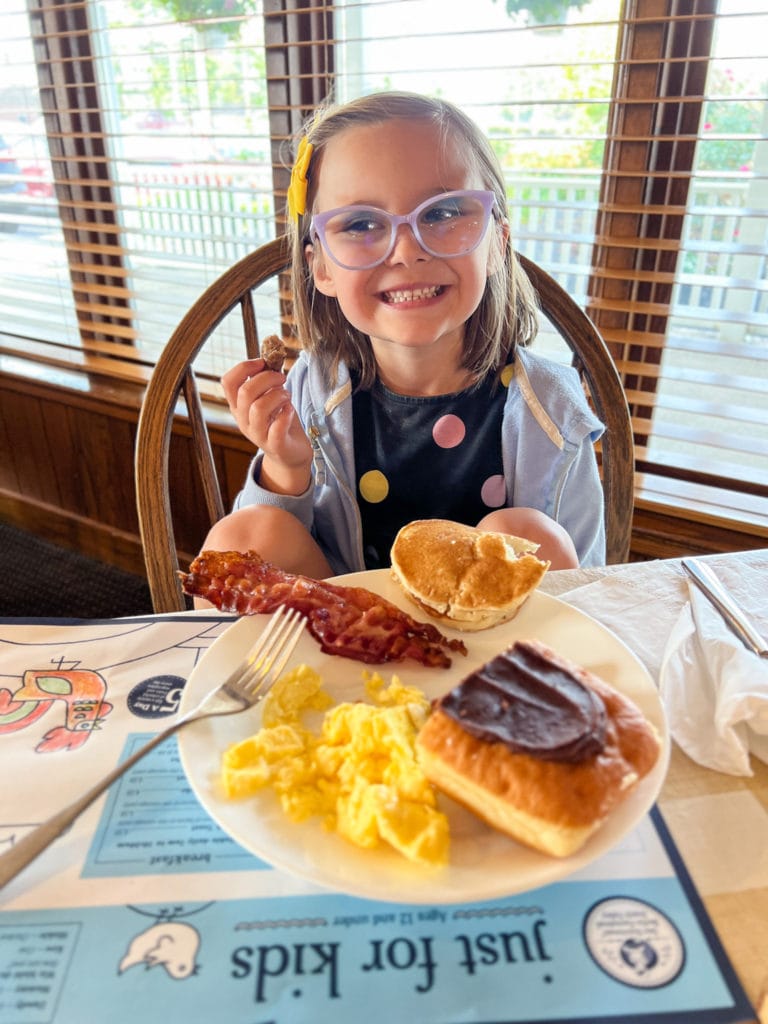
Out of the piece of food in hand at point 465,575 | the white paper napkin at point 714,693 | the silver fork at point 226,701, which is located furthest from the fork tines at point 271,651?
the white paper napkin at point 714,693

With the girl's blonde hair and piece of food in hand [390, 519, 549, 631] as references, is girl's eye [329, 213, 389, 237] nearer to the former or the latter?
the girl's blonde hair

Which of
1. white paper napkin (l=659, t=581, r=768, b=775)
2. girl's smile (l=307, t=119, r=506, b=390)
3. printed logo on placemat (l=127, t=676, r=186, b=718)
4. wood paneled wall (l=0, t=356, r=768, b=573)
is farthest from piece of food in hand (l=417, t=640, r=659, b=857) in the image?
wood paneled wall (l=0, t=356, r=768, b=573)

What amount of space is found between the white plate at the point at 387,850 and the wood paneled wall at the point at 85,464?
5.08 ft

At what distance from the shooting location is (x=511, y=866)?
0.47 metres

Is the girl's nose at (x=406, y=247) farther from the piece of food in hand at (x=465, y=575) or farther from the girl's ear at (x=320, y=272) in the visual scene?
the piece of food in hand at (x=465, y=575)

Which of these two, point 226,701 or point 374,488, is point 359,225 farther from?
point 226,701

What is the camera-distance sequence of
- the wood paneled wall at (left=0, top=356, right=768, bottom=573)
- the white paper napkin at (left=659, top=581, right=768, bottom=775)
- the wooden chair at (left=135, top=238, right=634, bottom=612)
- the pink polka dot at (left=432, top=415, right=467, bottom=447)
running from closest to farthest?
1. the white paper napkin at (left=659, top=581, right=768, bottom=775)
2. the wooden chair at (left=135, top=238, right=634, bottom=612)
3. the pink polka dot at (left=432, top=415, right=467, bottom=447)
4. the wood paneled wall at (left=0, top=356, right=768, bottom=573)

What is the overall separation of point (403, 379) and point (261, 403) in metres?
0.41

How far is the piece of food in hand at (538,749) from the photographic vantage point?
46 cm

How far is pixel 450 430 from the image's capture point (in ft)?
4.33

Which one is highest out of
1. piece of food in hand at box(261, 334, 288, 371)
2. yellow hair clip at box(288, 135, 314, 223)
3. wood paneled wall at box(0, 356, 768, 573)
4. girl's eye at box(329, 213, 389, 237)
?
yellow hair clip at box(288, 135, 314, 223)

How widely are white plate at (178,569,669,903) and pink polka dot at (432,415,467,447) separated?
68 cm

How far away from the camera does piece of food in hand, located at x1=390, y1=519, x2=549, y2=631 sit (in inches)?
28.5

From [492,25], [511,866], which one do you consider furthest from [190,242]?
[511,866]
